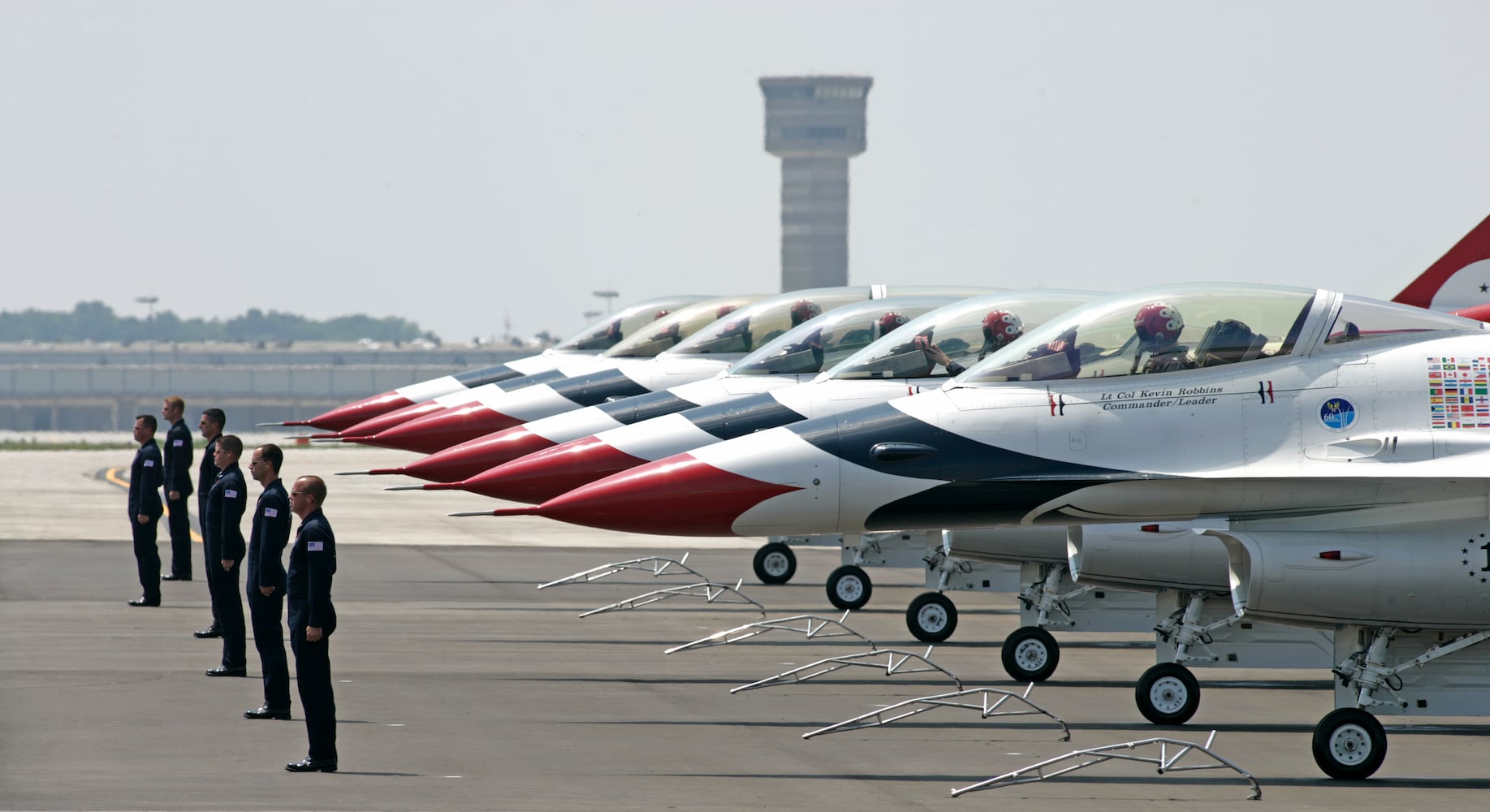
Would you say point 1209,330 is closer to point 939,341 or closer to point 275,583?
point 939,341

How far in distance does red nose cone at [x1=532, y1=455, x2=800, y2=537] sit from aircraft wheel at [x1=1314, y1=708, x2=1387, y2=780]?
144 inches

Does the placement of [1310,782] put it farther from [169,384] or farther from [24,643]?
[169,384]

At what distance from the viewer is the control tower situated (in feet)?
593

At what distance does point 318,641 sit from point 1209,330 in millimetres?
5952

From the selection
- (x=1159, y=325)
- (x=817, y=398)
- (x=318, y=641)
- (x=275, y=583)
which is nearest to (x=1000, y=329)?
(x=817, y=398)

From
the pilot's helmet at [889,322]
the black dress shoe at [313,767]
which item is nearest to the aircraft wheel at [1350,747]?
the black dress shoe at [313,767]

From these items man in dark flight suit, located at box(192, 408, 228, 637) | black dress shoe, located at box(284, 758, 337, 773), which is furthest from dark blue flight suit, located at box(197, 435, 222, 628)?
black dress shoe, located at box(284, 758, 337, 773)

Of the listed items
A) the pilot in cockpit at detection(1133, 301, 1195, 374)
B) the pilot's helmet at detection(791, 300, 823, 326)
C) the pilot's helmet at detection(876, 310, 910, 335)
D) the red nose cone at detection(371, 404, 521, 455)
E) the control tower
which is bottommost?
the red nose cone at detection(371, 404, 521, 455)

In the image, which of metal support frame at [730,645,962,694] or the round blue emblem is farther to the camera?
metal support frame at [730,645,962,694]

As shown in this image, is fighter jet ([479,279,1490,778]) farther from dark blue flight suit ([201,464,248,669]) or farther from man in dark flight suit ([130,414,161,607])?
man in dark flight suit ([130,414,161,607])

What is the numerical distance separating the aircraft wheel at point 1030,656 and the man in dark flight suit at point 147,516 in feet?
28.5

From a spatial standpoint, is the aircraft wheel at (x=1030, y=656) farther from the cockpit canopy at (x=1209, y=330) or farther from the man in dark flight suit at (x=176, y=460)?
the man in dark flight suit at (x=176, y=460)

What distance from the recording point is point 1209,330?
11.9 m

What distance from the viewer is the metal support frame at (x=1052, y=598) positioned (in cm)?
1480
